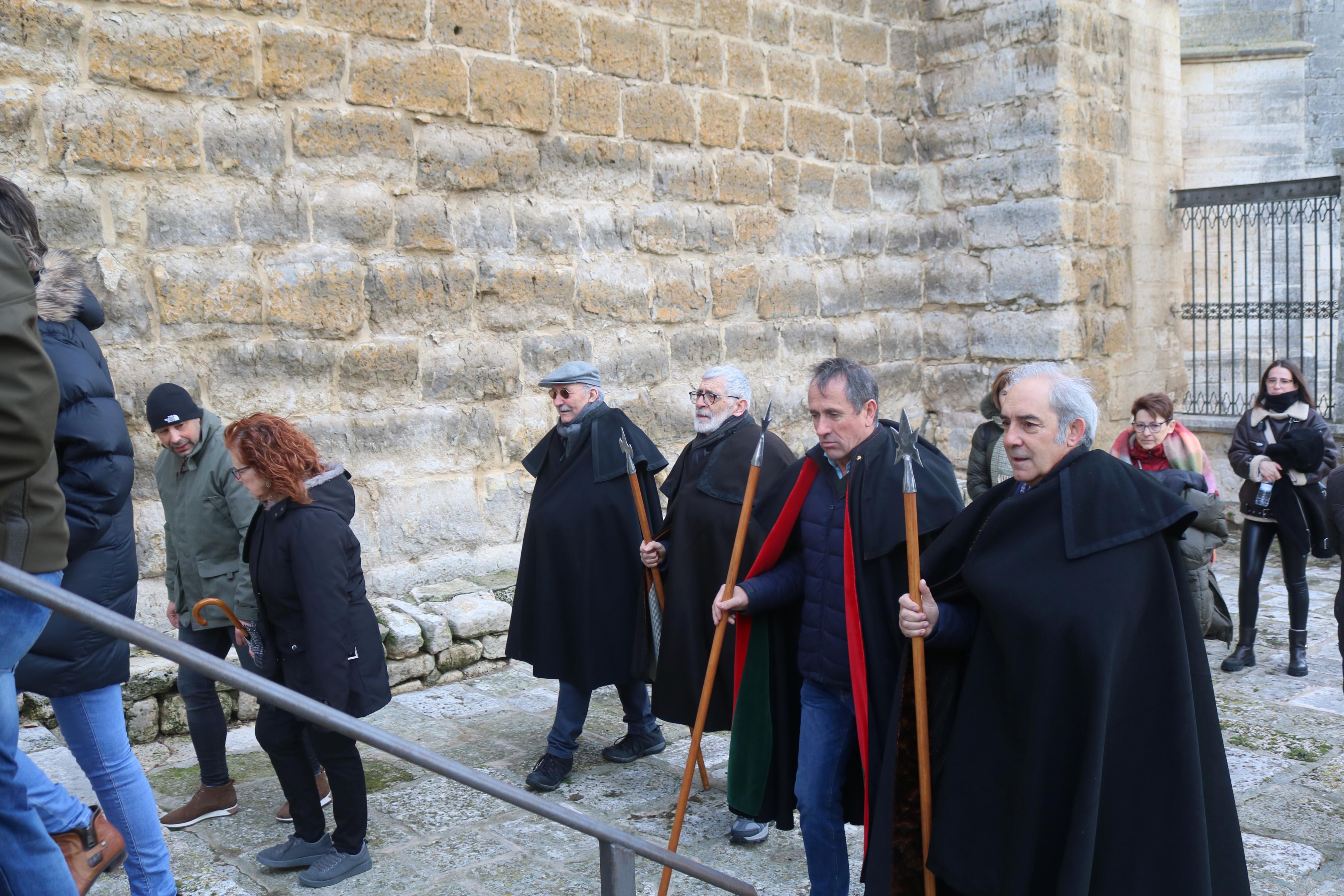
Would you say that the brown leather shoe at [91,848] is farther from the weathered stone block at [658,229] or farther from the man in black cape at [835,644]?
the weathered stone block at [658,229]

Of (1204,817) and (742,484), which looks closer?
(1204,817)

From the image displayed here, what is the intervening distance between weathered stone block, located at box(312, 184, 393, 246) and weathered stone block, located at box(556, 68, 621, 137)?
50.6 inches

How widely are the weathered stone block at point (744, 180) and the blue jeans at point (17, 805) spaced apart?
18.9 feet

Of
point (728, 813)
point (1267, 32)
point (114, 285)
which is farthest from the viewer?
point (1267, 32)

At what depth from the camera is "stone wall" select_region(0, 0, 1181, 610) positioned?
17.3 feet

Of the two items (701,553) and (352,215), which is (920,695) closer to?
(701,553)

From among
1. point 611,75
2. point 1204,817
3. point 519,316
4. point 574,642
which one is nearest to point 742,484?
point 574,642

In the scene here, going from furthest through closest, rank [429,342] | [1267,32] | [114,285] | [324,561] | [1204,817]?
[1267,32] < [429,342] < [114,285] < [324,561] < [1204,817]

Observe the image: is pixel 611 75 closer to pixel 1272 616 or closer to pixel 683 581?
pixel 683 581

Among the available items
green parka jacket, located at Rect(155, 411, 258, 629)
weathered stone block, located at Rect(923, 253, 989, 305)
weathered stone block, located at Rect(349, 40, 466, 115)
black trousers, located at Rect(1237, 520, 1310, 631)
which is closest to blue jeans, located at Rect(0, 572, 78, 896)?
green parka jacket, located at Rect(155, 411, 258, 629)

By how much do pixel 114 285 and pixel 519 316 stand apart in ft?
7.03

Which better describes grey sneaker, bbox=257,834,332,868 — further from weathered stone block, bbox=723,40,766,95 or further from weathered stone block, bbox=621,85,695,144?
weathered stone block, bbox=723,40,766,95

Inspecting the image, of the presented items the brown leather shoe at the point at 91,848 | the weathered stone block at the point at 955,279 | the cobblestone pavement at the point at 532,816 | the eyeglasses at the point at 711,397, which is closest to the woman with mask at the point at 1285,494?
the cobblestone pavement at the point at 532,816

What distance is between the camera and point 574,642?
15.6 feet
